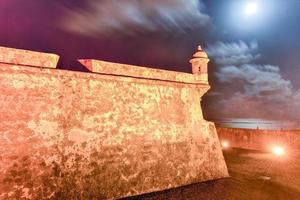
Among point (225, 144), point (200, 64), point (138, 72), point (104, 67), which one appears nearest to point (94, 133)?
point (104, 67)

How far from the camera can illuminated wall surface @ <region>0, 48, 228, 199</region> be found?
6562mm

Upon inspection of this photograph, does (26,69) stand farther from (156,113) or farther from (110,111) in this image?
(156,113)

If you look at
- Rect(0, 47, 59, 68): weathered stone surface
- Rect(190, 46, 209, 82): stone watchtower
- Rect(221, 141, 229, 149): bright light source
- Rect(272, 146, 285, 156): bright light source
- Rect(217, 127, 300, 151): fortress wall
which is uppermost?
Rect(190, 46, 209, 82): stone watchtower

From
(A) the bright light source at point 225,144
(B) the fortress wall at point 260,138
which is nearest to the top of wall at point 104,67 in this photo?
(B) the fortress wall at point 260,138

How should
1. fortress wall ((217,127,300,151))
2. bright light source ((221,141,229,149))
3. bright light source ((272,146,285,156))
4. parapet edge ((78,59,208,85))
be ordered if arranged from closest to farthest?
parapet edge ((78,59,208,85)), bright light source ((272,146,285,156)), fortress wall ((217,127,300,151)), bright light source ((221,141,229,149))

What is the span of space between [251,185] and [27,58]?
9.80 meters

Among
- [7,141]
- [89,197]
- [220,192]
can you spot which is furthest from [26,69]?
[220,192]

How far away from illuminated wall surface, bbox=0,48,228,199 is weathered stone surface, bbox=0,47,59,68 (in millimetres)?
26

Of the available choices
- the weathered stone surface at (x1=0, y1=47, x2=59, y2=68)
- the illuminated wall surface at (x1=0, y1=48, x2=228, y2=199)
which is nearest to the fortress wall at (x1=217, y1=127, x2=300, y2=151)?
the illuminated wall surface at (x1=0, y1=48, x2=228, y2=199)

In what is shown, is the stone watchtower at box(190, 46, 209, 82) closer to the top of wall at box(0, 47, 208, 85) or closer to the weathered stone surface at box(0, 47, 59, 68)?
the top of wall at box(0, 47, 208, 85)

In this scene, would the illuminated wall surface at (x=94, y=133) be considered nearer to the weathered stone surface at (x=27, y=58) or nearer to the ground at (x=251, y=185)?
the weathered stone surface at (x=27, y=58)

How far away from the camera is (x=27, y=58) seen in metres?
7.17

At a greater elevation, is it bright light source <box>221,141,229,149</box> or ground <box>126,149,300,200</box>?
bright light source <box>221,141,229,149</box>

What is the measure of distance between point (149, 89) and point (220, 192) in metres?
4.85
